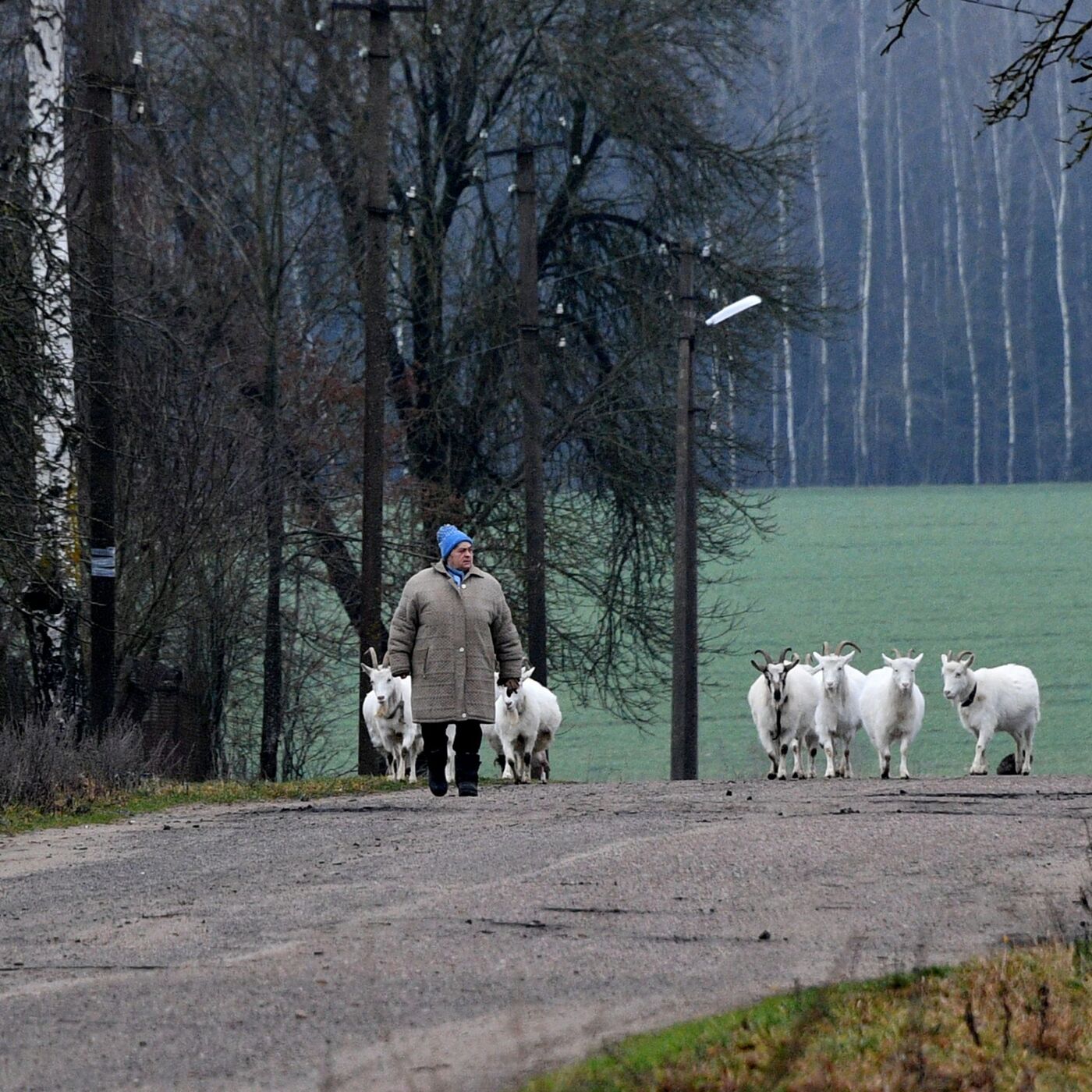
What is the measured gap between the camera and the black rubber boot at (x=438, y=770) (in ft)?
59.3

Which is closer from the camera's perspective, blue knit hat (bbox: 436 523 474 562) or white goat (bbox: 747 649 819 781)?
blue knit hat (bbox: 436 523 474 562)

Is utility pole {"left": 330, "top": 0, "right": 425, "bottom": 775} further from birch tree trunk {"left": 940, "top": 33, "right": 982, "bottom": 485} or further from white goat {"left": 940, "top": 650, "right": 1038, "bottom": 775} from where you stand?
birch tree trunk {"left": 940, "top": 33, "right": 982, "bottom": 485}

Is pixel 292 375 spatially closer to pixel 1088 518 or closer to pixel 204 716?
pixel 204 716

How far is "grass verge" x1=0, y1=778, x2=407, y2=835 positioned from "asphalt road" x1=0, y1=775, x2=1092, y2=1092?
3.01 ft

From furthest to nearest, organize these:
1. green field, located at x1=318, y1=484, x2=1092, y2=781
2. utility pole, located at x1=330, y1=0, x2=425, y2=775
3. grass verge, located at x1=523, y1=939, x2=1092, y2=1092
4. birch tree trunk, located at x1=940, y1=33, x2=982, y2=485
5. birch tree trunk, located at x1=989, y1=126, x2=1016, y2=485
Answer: birch tree trunk, located at x1=940, y1=33, x2=982, y2=485, birch tree trunk, located at x1=989, y1=126, x2=1016, y2=485, green field, located at x1=318, y1=484, x2=1092, y2=781, utility pole, located at x1=330, y1=0, x2=425, y2=775, grass verge, located at x1=523, y1=939, x2=1092, y2=1092

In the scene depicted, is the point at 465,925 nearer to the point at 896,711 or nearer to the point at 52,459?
the point at 52,459

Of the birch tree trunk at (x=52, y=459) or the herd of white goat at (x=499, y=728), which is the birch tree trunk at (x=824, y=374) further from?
the birch tree trunk at (x=52, y=459)

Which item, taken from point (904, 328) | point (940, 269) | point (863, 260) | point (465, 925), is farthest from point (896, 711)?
point (940, 269)

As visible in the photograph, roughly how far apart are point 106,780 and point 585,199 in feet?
63.6

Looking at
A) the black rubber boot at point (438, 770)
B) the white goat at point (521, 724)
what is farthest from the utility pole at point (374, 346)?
the black rubber boot at point (438, 770)

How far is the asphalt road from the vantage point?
768cm

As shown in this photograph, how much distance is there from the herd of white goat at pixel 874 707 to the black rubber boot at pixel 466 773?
5.46 metres

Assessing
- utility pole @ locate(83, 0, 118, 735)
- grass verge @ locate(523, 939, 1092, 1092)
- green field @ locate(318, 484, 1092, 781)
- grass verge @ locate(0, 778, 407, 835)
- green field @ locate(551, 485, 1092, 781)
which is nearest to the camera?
grass verge @ locate(523, 939, 1092, 1092)

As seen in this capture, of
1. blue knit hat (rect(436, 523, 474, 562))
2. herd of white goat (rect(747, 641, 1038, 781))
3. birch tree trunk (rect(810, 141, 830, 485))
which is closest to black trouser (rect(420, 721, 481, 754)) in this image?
blue knit hat (rect(436, 523, 474, 562))
